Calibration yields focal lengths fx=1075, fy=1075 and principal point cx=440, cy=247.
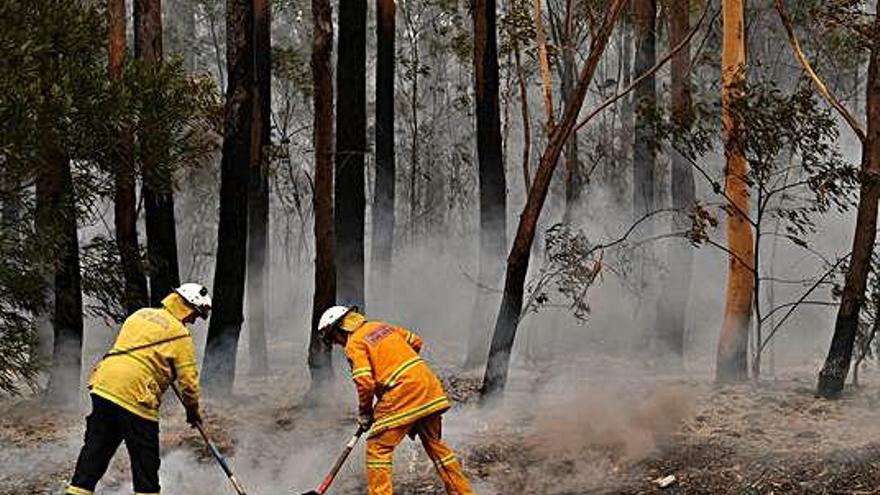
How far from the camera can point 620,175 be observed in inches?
1191

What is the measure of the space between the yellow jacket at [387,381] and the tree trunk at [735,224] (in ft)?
19.5

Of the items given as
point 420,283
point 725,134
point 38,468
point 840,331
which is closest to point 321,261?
point 38,468

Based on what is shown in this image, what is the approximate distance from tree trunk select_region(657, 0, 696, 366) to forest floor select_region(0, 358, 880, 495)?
4041 millimetres

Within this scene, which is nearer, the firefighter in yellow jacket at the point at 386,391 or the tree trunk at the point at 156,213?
the firefighter in yellow jacket at the point at 386,391

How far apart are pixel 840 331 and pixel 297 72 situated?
19619 mm

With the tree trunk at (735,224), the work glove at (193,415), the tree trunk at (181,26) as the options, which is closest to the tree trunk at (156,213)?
the work glove at (193,415)

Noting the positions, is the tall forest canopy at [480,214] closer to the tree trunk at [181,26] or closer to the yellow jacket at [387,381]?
the yellow jacket at [387,381]

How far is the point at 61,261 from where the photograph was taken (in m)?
13.1

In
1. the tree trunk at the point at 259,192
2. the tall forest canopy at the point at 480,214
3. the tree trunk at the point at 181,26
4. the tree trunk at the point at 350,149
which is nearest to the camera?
the tall forest canopy at the point at 480,214

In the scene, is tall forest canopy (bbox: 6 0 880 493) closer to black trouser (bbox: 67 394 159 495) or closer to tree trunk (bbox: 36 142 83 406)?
tree trunk (bbox: 36 142 83 406)

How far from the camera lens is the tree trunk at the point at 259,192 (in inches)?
702

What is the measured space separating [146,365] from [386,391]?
1.84 meters

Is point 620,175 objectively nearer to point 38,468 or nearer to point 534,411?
point 534,411

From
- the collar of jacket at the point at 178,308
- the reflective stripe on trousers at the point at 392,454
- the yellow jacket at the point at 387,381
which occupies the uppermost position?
Answer: the collar of jacket at the point at 178,308
